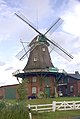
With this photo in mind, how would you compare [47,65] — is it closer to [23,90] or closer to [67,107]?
[23,90]

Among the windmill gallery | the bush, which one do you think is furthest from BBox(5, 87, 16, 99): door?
the bush

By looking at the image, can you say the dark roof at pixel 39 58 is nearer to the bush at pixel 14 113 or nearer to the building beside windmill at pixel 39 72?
the building beside windmill at pixel 39 72

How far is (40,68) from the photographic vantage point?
59906 mm

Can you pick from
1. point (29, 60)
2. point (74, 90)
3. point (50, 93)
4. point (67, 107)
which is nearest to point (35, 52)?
point (29, 60)

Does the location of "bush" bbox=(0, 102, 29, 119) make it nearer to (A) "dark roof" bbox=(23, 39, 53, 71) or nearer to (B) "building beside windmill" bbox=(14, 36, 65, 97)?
(B) "building beside windmill" bbox=(14, 36, 65, 97)

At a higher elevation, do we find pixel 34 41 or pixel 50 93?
pixel 34 41

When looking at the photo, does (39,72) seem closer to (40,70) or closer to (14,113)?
(40,70)

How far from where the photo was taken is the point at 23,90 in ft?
131

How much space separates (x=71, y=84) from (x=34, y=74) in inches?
711

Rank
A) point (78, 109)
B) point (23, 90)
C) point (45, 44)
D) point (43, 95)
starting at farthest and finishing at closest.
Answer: point (45, 44) < point (43, 95) < point (23, 90) < point (78, 109)

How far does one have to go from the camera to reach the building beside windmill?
2377 inches

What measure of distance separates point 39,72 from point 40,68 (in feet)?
2.65

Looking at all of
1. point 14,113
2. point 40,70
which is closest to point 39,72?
point 40,70

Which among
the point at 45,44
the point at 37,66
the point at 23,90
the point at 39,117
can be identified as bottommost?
the point at 39,117
